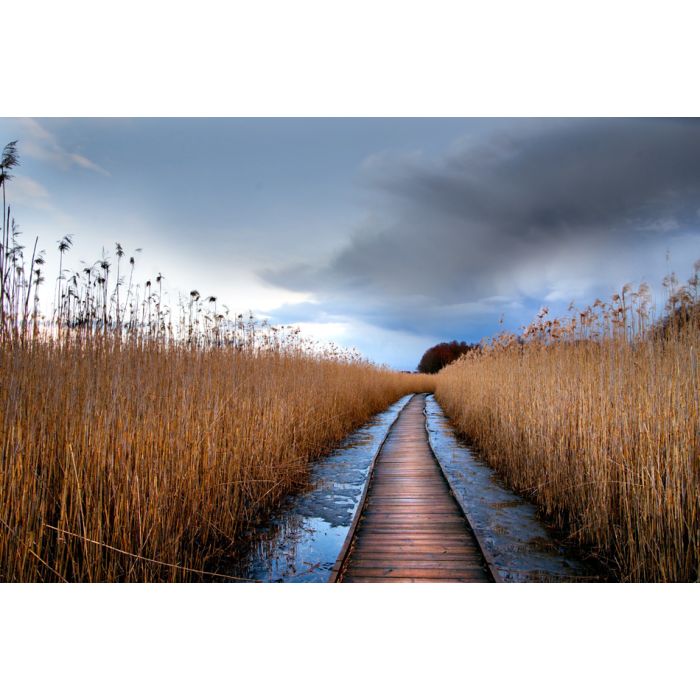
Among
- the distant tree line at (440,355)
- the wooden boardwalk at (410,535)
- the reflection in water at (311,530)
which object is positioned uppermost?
the distant tree line at (440,355)

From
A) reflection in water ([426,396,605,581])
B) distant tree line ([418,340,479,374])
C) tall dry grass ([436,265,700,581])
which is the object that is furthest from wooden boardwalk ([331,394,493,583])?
distant tree line ([418,340,479,374])

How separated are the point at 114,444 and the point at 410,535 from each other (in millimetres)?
2035

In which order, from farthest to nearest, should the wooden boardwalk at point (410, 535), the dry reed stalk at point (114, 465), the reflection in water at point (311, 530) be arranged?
the reflection in water at point (311, 530), the wooden boardwalk at point (410, 535), the dry reed stalk at point (114, 465)

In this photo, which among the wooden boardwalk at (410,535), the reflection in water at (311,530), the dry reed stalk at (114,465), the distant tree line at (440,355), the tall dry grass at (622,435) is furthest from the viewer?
the distant tree line at (440,355)

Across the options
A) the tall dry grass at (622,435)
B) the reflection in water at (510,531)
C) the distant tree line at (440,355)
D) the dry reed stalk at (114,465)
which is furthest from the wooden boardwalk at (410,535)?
the distant tree line at (440,355)

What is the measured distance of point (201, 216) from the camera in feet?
11.6

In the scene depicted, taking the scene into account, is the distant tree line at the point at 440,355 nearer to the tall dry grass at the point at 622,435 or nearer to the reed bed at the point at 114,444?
the tall dry grass at the point at 622,435

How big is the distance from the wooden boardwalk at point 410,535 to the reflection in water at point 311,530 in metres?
0.16

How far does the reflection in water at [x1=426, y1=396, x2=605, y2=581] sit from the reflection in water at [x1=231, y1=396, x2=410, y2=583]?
1019 millimetres

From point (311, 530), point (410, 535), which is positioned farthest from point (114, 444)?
point (410, 535)

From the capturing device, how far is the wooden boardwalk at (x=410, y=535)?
7.98 ft

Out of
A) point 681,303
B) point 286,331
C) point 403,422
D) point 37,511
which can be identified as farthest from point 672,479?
point 403,422

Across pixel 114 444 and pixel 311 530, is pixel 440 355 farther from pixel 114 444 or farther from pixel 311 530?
pixel 114 444

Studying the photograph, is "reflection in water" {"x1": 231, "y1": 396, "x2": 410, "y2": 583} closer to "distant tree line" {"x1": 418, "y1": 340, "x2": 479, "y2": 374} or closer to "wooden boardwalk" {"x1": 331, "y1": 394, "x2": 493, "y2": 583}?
"wooden boardwalk" {"x1": 331, "y1": 394, "x2": 493, "y2": 583}
